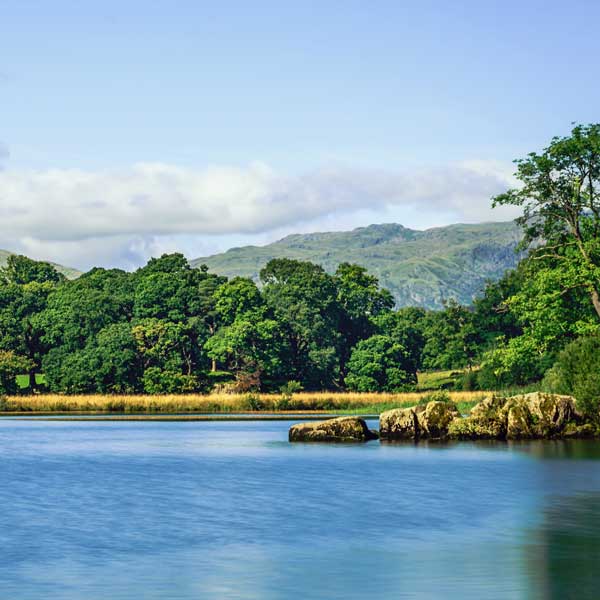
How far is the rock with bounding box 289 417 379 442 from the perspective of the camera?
54844 mm

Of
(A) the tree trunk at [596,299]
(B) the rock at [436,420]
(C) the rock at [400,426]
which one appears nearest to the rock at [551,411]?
(B) the rock at [436,420]

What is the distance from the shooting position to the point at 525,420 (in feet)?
175

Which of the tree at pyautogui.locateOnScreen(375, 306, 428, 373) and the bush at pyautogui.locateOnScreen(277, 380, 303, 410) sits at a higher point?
the tree at pyautogui.locateOnScreen(375, 306, 428, 373)

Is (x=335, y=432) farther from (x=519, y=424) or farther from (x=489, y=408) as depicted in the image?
(x=519, y=424)

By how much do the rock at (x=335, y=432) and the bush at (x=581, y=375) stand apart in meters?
10.2

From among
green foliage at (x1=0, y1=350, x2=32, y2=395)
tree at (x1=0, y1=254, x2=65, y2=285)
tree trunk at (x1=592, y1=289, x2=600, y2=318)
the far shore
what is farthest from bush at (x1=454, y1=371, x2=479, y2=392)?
tree at (x1=0, y1=254, x2=65, y2=285)

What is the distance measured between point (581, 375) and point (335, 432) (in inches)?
496

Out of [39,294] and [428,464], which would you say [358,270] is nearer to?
→ [39,294]

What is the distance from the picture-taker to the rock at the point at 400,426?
56.2m

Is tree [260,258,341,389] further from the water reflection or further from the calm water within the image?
the water reflection

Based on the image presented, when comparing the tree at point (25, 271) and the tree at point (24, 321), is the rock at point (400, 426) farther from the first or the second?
the tree at point (25, 271)

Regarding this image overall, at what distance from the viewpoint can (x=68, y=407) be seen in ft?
324

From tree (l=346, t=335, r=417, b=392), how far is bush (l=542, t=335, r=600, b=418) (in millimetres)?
68248

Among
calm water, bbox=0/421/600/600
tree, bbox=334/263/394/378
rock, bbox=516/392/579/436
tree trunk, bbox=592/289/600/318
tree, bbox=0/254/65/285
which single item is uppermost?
tree, bbox=0/254/65/285
